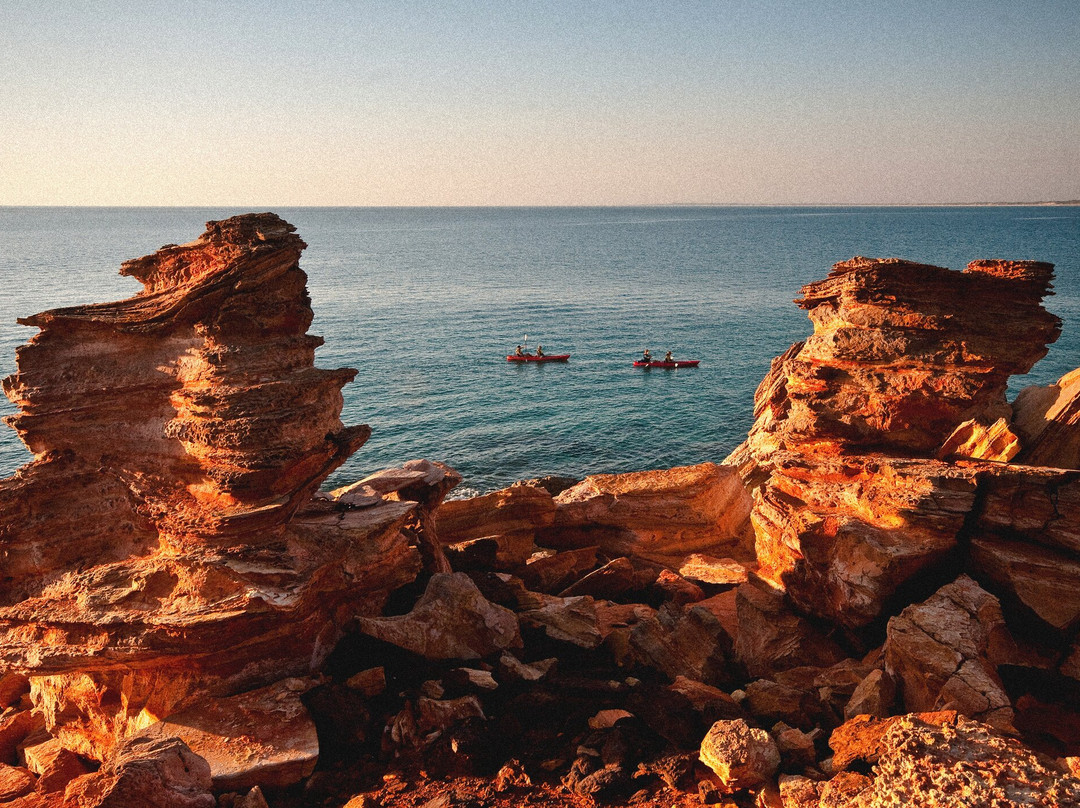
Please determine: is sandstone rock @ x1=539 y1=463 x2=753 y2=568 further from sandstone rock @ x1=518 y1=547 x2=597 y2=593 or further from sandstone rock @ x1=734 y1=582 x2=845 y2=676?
sandstone rock @ x1=734 y1=582 x2=845 y2=676

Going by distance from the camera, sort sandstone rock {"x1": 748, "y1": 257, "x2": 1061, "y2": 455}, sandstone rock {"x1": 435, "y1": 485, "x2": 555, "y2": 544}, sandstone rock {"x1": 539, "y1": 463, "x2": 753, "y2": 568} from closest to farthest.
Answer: sandstone rock {"x1": 748, "y1": 257, "x2": 1061, "y2": 455}, sandstone rock {"x1": 435, "y1": 485, "x2": 555, "y2": 544}, sandstone rock {"x1": 539, "y1": 463, "x2": 753, "y2": 568}

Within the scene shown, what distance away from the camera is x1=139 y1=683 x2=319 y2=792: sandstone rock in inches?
439

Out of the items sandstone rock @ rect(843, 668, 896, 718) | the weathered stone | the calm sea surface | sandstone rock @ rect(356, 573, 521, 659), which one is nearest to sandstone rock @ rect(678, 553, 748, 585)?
sandstone rock @ rect(843, 668, 896, 718)

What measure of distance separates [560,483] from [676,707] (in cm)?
2386

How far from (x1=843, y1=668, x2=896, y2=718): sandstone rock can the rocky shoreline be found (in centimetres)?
6

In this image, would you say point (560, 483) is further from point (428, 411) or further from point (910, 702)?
point (910, 702)

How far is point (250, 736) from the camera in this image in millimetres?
11766

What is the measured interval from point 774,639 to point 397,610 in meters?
8.11

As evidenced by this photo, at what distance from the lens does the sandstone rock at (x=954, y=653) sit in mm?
11258

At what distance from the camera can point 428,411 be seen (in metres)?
52.1

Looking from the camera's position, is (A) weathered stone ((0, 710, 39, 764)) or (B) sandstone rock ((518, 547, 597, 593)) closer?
(A) weathered stone ((0, 710, 39, 764))

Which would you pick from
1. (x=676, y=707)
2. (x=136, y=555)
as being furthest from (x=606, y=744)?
(x=136, y=555)

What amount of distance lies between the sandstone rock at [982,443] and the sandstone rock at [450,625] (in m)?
11.7

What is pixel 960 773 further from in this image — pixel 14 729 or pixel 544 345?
pixel 544 345
